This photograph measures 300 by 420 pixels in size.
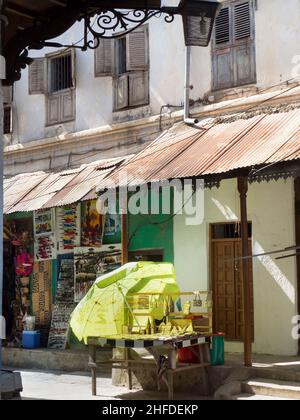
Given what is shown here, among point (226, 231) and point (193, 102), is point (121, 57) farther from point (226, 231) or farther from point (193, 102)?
point (226, 231)

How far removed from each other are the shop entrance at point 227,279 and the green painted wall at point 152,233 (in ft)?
3.11

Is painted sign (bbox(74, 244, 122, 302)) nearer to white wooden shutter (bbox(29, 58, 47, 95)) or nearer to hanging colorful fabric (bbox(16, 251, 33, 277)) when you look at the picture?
hanging colorful fabric (bbox(16, 251, 33, 277))

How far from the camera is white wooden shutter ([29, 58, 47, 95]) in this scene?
1524cm

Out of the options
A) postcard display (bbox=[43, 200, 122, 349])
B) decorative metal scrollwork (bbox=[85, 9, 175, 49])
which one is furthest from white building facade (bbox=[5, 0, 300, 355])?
decorative metal scrollwork (bbox=[85, 9, 175, 49])

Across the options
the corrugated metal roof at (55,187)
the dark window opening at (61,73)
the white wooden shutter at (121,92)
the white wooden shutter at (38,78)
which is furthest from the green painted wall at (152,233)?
the white wooden shutter at (38,78)

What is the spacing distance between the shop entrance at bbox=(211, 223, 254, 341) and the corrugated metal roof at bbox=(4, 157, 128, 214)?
8.01 ft

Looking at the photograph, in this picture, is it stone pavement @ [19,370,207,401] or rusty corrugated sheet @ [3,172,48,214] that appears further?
rusty corrugated sheet @ [3,172,48,214]

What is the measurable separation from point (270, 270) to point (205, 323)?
7.28 ft

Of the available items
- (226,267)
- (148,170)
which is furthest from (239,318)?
(148,170)

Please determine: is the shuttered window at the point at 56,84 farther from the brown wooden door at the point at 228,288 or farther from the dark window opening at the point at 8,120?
the brown wooden door at the point at 228,288

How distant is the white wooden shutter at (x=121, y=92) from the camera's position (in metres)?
13.5

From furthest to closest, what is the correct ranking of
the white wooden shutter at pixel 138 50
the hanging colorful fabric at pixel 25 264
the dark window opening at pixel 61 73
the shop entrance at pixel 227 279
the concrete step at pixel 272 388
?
the hanging colorful fabric at pixel 25 264, the dark window opening at pixel 61 73, the white wooden shutter at pixel 138 50, the shop entrance at pixel 227 279, the concrete step at pixel 272 388

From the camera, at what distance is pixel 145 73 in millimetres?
13258

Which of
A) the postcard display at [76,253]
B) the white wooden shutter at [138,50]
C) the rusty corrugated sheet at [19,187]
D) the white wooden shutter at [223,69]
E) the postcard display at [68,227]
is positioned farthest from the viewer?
the postcard display at [68,227]
